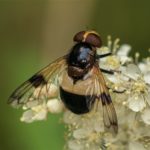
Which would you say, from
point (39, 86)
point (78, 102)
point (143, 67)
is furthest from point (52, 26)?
→ point (78, 102)

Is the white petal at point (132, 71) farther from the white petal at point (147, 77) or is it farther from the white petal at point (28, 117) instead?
the white petal at point (28, 117)

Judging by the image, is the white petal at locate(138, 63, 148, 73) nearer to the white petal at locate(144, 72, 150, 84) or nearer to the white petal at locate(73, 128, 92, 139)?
the white petal at locate(144, 72, 150, 84)

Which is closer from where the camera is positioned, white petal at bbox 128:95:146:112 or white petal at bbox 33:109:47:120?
white petal at bbox 128:95:146:112

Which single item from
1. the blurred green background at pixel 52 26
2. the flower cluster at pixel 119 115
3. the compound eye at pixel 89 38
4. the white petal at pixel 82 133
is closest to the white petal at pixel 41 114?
the flower cluster at pixel 119 115

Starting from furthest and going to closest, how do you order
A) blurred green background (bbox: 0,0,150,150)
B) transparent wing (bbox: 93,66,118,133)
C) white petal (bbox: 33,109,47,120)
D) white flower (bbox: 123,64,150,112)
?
blurred green background (bbox: 0,0,150,150) < white petal (bbox: 33,109,47,120) < white flower (bbox: 123,64,150,112) < transparent wing (bbox: 93,66,118,133)

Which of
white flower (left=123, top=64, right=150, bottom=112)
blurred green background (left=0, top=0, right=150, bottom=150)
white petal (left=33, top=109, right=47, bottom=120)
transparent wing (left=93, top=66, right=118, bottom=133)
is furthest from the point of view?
blurred green background (left=0, top=0, right=150, bottom=150)

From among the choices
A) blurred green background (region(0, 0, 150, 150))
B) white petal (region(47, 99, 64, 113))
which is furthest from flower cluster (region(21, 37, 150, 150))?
blurred green background (region(0, 0, 150, 150))

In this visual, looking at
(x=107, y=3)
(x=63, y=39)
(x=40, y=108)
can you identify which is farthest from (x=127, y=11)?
(x=40, y=108)

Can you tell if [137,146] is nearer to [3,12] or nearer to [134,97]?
[134,97]
